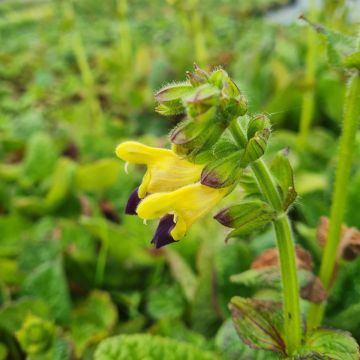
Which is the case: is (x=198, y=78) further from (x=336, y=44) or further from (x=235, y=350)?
(x=235, y=350)

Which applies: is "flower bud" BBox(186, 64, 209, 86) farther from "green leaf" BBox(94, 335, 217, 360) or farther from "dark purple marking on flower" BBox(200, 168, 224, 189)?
"green leaf" BBox(94, 335, 217, 360)

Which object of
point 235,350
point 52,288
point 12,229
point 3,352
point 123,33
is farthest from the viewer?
point 123,33

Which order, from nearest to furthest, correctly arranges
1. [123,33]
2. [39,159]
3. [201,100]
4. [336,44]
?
[201,100] < [336,44] < [39,159] < [123,33]

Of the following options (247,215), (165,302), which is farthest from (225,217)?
(165,302)

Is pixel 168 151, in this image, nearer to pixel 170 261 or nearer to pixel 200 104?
pixel 200 104

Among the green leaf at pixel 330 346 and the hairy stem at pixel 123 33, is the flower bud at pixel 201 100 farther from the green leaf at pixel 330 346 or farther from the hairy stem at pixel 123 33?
the hairy stem at pixel 123 33

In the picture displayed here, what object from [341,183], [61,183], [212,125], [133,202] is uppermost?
[212,125]

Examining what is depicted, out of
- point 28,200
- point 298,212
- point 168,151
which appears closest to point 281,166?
point 168,151

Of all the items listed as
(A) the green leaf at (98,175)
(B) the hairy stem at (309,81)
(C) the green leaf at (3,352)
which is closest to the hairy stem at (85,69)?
(A) the green leaf at (98,175)

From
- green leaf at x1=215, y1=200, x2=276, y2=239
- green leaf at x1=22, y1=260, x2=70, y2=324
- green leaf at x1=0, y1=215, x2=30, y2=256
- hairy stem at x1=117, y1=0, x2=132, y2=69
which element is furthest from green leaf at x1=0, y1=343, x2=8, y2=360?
hairy stem at x1=117, y1=0, x2=132, y2=69
